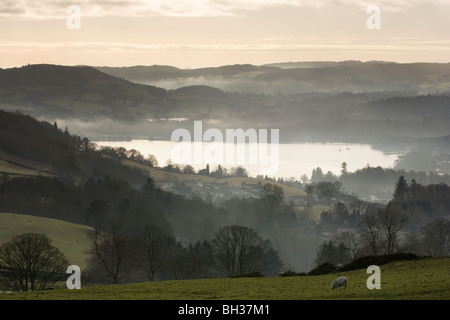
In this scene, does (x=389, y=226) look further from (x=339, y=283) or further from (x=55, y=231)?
(x=55, y=231)

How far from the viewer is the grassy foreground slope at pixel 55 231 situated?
119 meters

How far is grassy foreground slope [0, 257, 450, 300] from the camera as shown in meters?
42.4

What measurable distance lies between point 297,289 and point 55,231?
296 ft

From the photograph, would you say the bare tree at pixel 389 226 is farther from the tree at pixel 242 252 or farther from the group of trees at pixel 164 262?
the group of trees at pixel 164 262

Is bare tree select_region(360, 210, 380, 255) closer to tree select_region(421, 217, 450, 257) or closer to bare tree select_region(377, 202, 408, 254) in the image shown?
bare tree select_region(377, 202, 408, 254)

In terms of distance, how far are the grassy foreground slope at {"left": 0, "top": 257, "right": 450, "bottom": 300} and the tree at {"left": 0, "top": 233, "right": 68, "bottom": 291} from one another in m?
26.0

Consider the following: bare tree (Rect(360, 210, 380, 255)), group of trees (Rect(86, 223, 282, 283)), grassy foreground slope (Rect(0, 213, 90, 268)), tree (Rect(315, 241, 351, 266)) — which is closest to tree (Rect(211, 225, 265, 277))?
group of trees (Rect(86, 223, 282, 283))

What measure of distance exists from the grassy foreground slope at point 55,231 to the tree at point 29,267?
2575cm

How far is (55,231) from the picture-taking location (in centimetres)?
13162

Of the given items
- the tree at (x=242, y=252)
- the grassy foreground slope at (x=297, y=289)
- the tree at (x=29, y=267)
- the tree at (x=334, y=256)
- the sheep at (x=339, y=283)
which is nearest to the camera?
the grassy foreground slope at (x=297, y=289)

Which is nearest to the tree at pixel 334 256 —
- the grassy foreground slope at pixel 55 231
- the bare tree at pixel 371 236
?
the bare tree at pixel 371 236

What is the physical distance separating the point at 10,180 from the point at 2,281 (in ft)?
347

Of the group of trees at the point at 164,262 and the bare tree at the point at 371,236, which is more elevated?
the bare tree at the point at 371,236
